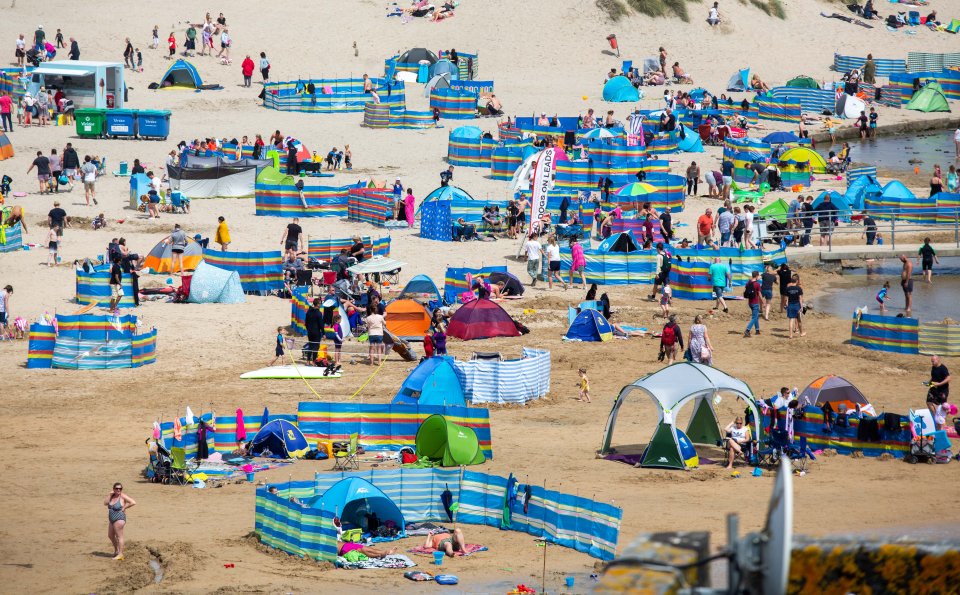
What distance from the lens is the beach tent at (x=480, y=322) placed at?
25062 millimetres

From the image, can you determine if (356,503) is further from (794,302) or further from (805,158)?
(805,158)

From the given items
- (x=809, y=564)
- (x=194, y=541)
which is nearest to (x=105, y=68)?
(x=194, y=541)

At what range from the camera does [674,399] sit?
1906cm

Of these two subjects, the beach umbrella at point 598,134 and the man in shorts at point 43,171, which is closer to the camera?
the man in shorts at point 43,171

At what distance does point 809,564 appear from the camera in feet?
26.2

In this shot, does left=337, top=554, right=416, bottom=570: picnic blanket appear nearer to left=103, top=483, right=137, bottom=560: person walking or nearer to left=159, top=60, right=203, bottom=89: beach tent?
left=103, top=483, right=137, bottom=560: person walking

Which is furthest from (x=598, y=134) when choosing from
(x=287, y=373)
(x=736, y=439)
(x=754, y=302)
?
(x=736, y=439)

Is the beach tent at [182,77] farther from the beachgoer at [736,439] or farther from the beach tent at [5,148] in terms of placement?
the beachgoer at [736,439]

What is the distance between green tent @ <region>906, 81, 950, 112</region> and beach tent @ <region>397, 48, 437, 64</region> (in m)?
20.0

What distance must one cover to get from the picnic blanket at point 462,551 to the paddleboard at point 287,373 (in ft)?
23.8

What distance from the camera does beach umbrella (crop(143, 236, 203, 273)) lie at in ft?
94.1

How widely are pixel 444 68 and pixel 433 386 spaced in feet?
111

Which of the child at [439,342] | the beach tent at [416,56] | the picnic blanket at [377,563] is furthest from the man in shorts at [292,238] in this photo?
the beach tent at [416,56]

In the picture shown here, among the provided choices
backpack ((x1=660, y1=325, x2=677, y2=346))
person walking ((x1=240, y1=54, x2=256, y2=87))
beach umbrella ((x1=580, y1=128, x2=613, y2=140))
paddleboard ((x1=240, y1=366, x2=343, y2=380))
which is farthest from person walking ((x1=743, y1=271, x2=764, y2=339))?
person walking ((x1=240, y1=54, x2=256, y2=87))
